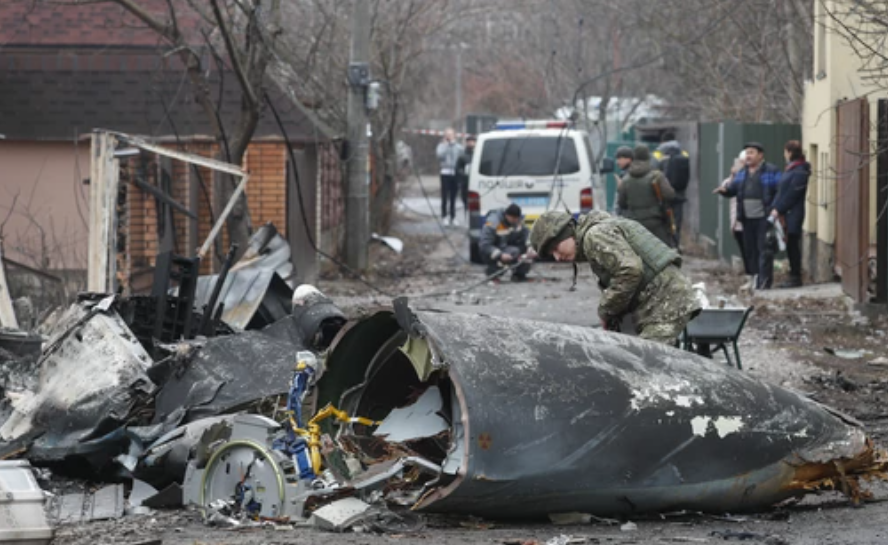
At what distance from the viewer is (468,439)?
270 inches

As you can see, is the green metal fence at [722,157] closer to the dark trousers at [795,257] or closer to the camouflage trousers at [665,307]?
the dark trousers at [795,257]

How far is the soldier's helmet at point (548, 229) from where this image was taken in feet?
28.6

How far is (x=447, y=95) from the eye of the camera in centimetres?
6469

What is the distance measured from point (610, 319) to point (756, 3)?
11.6 m

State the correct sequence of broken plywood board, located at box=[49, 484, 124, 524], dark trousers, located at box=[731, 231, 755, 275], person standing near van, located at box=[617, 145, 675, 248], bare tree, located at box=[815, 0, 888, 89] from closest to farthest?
broken plywood board, located at box=[49, 484, 124, 524] → bare tree, located at box=[815, 0, 888, 89] → person standing near van, located at box=[617, 145, 675, 248] → dark trousers, located at box=[731, 231, 755, 275]

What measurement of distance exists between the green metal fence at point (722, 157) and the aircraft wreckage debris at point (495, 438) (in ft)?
47.2

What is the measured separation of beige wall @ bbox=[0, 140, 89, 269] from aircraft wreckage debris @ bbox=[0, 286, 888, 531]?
1007 centimetres

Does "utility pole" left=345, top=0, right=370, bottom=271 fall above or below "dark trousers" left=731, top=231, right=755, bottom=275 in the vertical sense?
above

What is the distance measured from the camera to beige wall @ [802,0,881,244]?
18.6 meters

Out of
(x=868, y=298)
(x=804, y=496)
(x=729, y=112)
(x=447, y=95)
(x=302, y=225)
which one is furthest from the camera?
(x=447, y=95)

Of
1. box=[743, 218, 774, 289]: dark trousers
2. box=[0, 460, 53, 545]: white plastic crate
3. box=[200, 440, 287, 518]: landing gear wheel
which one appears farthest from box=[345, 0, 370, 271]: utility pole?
box=[0, 460, 53, 545]: white plastic crate

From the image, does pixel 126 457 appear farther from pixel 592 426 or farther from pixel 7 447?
pixel 592 426

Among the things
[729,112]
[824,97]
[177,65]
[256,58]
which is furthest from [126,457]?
[729,112]

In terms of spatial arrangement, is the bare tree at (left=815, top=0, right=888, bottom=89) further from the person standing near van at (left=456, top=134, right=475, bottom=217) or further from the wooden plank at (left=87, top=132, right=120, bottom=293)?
the person standing near van at (left=456, top=134, right=475, bottom=217)
